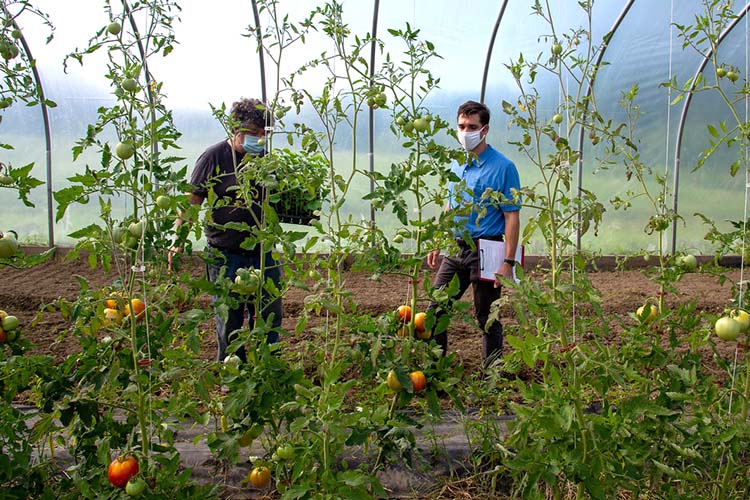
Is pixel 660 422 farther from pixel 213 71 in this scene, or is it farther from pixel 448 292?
pixel 213 71

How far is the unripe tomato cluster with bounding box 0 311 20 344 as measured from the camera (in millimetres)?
1567

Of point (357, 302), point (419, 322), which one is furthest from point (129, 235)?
point (357, 302)

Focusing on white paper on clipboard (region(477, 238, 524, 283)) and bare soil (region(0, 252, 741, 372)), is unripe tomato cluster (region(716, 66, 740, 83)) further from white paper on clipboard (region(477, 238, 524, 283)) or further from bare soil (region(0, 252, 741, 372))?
bare soil (region(0, 252, 741, 372))

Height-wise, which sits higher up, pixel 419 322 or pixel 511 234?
pixel 511 234

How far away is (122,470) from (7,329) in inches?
20.6

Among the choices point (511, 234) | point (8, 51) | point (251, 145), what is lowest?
point (511, 234)

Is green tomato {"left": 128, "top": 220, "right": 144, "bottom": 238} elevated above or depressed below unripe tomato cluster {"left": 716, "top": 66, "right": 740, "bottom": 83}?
below

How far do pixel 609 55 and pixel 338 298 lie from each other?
6.21m

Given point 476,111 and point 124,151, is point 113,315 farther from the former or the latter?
point 476,111

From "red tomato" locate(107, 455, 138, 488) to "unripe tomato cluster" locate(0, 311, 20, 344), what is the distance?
48cm

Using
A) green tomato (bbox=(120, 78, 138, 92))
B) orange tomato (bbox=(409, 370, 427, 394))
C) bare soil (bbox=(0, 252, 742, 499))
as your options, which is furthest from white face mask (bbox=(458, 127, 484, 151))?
green tomato (bbox=(120, 78, 138, 92))

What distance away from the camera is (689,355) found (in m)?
1.72

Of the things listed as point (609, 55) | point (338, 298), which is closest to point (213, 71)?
point (609, 55)

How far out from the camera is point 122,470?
1356 mm
